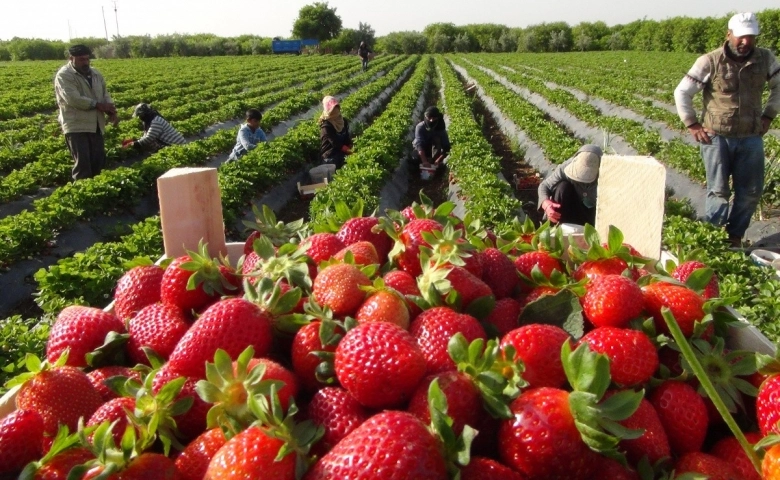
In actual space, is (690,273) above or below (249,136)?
above

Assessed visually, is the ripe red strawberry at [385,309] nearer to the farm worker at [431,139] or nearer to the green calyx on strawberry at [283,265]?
the green calyx on strawberry at [283,265]

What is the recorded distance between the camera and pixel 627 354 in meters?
1.34

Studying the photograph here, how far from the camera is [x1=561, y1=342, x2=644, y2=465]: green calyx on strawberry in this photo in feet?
3.60

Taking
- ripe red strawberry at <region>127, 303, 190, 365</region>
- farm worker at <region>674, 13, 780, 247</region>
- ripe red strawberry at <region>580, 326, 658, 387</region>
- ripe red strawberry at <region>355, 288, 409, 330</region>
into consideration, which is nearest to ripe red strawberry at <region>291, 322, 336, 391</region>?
ripe red strawberry at <region>355, 288, 409, 330</region>

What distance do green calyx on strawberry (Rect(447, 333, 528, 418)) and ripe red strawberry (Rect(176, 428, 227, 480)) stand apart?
20.1 inches

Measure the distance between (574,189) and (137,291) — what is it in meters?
4.02

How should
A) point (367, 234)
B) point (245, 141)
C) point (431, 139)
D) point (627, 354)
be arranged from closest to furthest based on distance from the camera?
point (627, 354), point (367, 234), point (245, 141), point (431, 139)

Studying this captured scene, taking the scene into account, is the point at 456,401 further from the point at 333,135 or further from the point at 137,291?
the point at 333,135

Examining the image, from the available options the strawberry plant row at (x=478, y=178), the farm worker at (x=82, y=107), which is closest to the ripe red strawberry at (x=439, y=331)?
the strawberry plant row at (x=478, y=178)

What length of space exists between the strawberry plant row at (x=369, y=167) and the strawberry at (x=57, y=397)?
9.65ft

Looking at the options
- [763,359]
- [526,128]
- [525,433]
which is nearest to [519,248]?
[763,359]

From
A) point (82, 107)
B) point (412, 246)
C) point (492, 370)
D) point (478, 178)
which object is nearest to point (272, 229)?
point (412, 246)

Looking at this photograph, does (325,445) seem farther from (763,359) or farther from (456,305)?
(763,359)

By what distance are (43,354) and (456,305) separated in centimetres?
325
